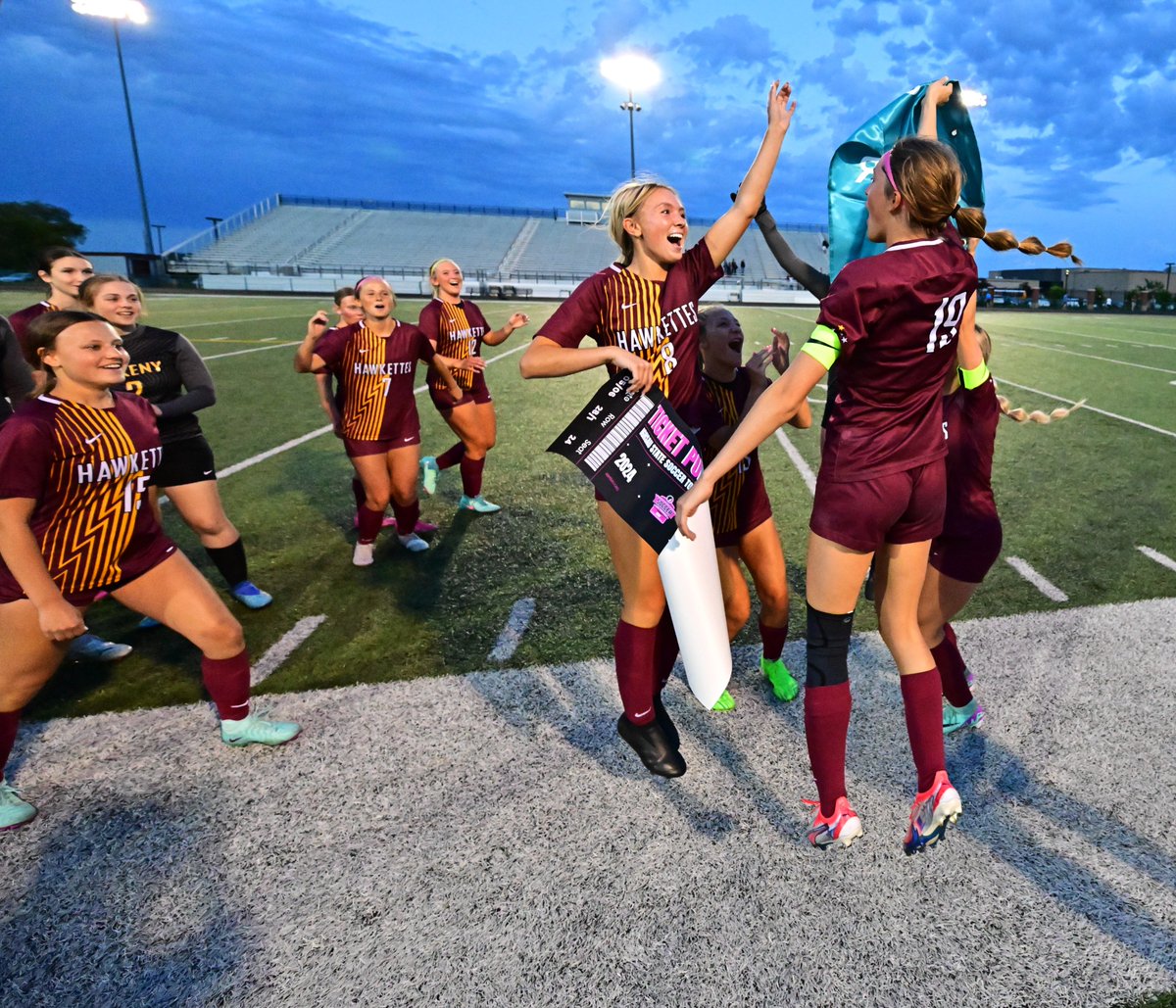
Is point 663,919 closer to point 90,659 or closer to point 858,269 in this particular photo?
point 858,269

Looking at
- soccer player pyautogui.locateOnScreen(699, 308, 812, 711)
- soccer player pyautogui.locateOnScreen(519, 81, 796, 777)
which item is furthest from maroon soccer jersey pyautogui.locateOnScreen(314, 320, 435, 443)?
soccer player pyautogui.locateOnScreen(519, 81, 796, 777)

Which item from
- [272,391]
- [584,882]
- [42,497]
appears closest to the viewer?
[584,882]

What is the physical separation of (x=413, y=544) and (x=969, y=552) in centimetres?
401

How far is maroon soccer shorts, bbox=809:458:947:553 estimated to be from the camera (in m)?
2.22

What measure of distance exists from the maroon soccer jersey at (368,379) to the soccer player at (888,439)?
3467mm

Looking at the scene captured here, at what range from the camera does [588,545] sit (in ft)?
18.8

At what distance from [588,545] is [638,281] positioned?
10.7 feet

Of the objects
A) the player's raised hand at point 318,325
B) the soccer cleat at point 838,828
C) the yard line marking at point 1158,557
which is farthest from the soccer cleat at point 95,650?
the yard line marking at point 1158,557

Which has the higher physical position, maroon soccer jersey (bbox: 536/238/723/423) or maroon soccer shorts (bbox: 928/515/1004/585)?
maroon soccer jersey (bbox: 536/238/723/423)

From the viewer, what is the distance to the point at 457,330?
6793 mm

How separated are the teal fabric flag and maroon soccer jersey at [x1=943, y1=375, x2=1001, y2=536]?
31.4 inches

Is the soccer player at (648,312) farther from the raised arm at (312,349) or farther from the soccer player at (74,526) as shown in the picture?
the raised arm at (312,349)

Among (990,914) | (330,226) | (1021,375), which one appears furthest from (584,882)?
(330,226)

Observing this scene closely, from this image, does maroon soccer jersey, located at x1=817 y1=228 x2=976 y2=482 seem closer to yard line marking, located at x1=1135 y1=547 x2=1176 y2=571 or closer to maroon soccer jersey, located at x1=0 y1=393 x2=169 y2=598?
maroon soccer jersey, located at x1=0 y1=393 x2=169 y2=598
